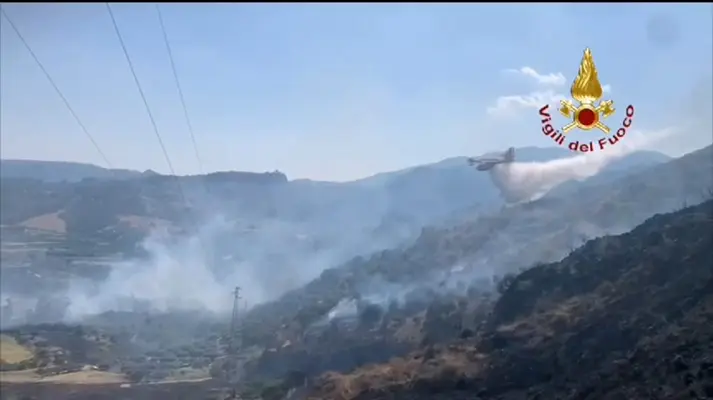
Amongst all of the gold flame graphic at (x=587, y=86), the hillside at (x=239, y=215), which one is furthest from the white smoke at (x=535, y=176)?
the gold flame graphic at (x=587, y=86)

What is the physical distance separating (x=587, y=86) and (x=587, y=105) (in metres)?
0.80

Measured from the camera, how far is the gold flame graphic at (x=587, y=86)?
1755 centimetres

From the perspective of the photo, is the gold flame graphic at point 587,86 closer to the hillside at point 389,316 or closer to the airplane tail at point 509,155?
the hillside at point 389,316

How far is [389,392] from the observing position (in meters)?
29.3

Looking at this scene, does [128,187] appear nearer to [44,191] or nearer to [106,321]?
[44,191]

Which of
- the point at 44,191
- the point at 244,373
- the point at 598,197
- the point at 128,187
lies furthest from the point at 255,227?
the point at 244,373

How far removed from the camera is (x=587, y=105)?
685 inches

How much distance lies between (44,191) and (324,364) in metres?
45.6

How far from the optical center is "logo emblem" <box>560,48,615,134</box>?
1703 cm

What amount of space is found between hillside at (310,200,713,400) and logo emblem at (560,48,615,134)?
8.14 metres

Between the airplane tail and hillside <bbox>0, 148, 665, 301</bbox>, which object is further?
hillside <bbox>0, 148, 665, 301</bbox>

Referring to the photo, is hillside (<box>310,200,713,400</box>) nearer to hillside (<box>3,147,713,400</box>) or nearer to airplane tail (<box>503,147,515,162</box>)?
hillside (<box>3,147,713,400</box>)

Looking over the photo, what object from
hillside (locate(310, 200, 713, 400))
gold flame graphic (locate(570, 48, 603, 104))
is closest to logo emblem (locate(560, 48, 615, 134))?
gold flame graphic (locate(570, 48, 603, 104))

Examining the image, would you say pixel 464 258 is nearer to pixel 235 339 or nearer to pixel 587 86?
pixel 235 339
